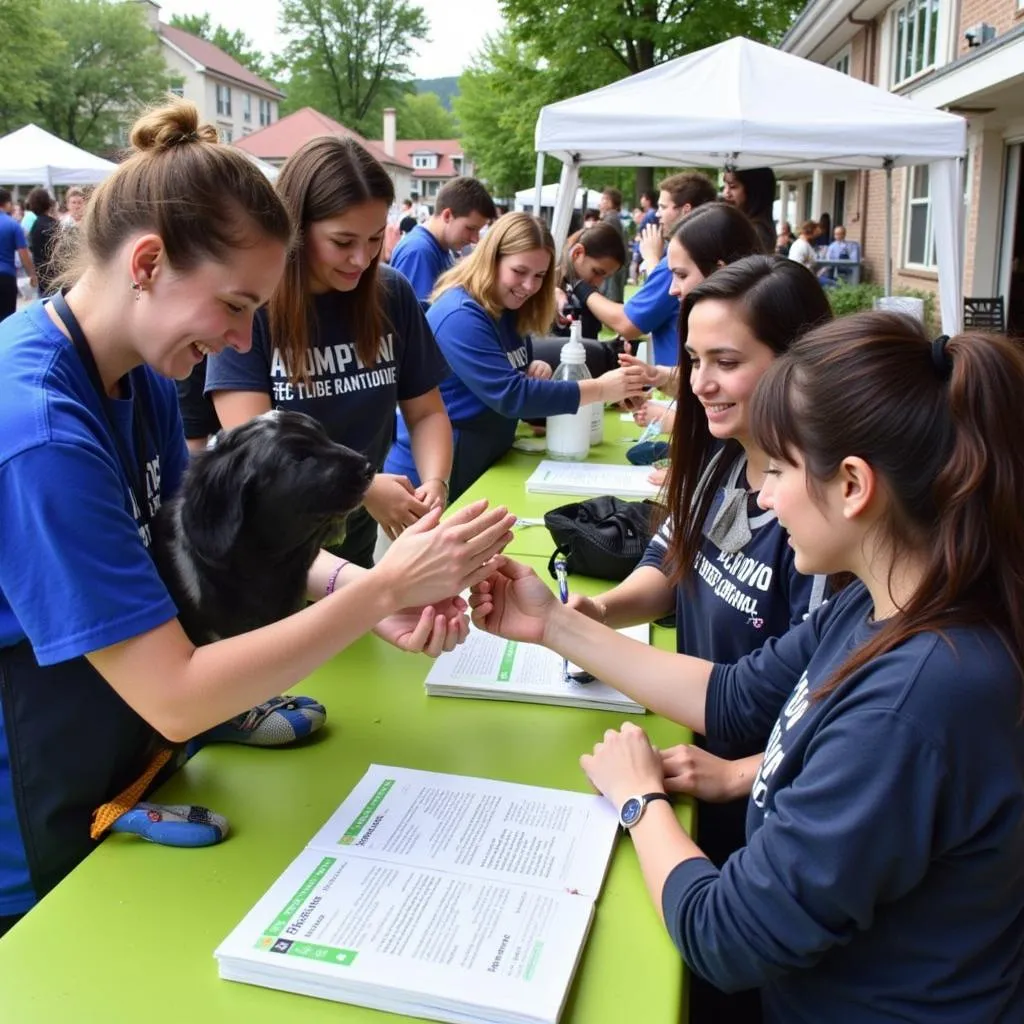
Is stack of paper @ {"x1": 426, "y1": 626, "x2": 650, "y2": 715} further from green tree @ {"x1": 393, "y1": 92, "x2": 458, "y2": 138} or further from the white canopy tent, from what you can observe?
green tree @ {"x1": 393, "y1": 92, "x2": 458, "y2": 138}

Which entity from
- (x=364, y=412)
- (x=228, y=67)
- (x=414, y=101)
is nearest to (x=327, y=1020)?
(x=364, y=412)

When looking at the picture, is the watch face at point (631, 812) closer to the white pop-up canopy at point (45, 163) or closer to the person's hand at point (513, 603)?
the person's hand at point (513, 603)

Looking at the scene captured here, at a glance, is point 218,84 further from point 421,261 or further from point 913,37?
point 421,261

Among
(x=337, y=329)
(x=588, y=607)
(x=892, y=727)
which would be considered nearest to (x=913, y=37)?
(x=337, y=329)

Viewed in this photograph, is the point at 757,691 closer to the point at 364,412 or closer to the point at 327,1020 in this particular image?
the point at 327,1020

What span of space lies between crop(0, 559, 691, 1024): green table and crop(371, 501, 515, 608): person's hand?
0.31 metres

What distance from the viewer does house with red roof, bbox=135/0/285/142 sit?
51781 millimetres

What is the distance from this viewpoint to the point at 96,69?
42250 millimetres

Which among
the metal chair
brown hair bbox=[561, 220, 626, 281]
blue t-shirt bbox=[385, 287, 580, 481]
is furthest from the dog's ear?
the metal chair

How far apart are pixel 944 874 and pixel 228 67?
63.7 meters

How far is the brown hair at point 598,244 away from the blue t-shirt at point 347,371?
3574mm

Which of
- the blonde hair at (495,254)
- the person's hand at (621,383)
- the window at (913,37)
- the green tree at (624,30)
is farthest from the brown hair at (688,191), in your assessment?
the green tree at (624,30)

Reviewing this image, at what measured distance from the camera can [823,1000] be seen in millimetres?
1156

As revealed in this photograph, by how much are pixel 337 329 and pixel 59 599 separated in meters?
1.57
